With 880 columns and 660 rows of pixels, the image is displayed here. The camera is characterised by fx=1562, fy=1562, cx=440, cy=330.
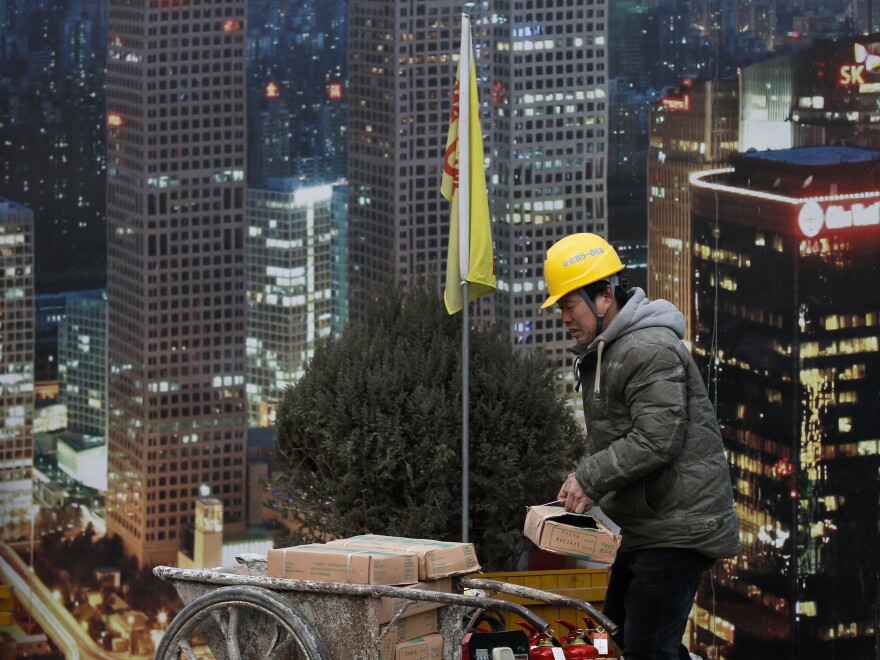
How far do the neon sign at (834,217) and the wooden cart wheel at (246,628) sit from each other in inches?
179

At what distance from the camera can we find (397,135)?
8297 millimetres

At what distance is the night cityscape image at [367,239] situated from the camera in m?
8.12

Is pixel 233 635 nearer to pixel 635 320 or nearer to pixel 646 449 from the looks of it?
pixel 646 449

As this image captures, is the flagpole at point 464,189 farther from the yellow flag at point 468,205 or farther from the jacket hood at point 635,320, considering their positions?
the jacket hood at point 635,320

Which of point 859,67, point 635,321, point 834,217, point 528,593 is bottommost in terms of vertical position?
point 528,593

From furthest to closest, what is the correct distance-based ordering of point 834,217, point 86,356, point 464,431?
point 86,356 < point 834,217 < point 464,431

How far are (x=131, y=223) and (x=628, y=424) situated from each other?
4569 millimetres

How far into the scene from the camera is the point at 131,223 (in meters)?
8.28

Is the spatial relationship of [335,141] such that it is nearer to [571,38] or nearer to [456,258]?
[571,38]

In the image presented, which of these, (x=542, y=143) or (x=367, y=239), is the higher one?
(x=542, y=143)

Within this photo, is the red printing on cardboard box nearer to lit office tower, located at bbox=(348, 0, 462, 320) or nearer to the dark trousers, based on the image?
the dark trousers

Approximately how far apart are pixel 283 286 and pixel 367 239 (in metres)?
0.52

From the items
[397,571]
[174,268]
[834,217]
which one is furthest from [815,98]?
[397,571]

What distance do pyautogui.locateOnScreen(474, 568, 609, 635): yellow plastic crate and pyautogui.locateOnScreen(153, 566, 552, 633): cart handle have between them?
45.2 inches
